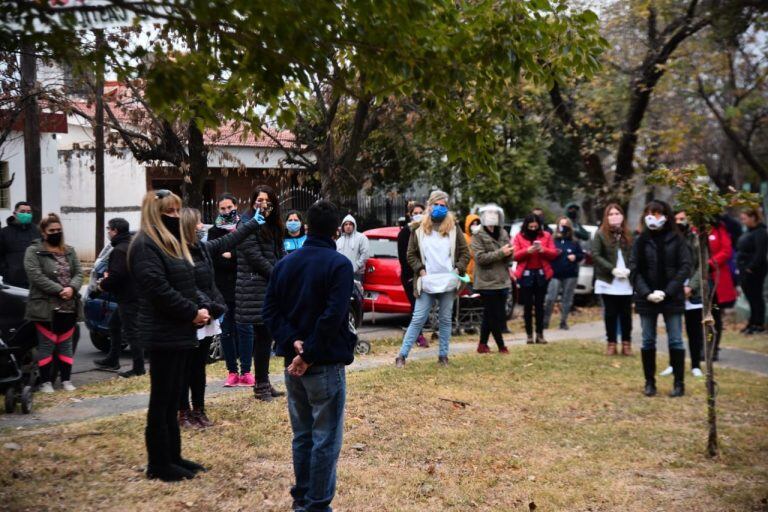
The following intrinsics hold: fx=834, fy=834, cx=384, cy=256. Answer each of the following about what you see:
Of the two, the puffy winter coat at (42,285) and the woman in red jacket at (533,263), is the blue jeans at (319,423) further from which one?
the woman in red jacket at (533,263)

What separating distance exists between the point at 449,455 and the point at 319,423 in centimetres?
213

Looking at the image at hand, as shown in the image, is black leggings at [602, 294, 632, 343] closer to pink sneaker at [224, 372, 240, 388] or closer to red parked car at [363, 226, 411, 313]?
red parked car at [363, 226, 411, 313]

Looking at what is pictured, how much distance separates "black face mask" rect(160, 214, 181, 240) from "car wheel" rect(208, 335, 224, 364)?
5088 mm

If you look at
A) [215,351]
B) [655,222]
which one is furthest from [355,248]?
[655,222]

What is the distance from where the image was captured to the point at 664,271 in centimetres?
902

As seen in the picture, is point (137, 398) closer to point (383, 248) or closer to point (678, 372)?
point (678, 372)

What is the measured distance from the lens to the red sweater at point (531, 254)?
1228cm

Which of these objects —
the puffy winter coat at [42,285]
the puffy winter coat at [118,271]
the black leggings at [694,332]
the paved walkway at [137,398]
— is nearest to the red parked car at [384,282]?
the paved walkway at [137,398]

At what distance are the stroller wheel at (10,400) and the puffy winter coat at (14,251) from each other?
14.8 ft

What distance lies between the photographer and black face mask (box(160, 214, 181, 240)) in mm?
5781

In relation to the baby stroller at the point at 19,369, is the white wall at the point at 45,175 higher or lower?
higher

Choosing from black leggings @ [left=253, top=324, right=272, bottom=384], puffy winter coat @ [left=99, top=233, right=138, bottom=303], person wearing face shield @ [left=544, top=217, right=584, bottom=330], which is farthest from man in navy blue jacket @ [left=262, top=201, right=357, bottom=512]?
person wearing face shield @ [left=544, top=217, right=584, bottom=330]

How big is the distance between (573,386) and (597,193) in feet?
38.5

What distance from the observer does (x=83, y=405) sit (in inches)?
325
